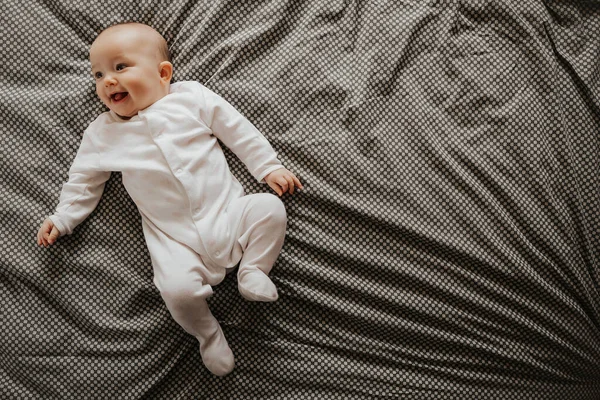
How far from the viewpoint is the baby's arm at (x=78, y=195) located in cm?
118

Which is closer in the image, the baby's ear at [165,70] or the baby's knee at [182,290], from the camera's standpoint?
the baby's knee at [182,290]

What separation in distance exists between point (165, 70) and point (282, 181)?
14.1 inches

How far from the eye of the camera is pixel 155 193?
1.19 m

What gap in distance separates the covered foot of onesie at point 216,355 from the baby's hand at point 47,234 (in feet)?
1.20

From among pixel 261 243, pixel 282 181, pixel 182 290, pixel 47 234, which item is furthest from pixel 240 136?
pixel 47 234

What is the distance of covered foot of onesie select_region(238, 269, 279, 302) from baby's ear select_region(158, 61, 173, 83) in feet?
1.49

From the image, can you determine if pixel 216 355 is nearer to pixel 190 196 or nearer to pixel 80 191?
pixel 190 196

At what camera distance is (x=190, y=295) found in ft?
3.57

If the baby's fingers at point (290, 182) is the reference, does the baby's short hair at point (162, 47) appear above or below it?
above

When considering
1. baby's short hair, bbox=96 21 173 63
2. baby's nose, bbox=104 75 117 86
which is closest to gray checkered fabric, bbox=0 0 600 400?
baby's short hair, bbox=96 21 173 63

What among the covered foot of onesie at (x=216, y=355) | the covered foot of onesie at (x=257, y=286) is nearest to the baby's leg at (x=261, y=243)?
the covered foot of onesie at (x=257, y=286)

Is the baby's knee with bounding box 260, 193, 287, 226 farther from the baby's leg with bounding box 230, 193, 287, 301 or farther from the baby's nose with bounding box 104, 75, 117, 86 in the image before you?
the baby's nose with bounding box 104, 75, 117, 86

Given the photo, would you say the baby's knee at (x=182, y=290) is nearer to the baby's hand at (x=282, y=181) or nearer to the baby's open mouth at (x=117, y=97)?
the baby's hand at (x=282, y=181)

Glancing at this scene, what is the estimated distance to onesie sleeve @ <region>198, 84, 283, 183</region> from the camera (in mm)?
1198
